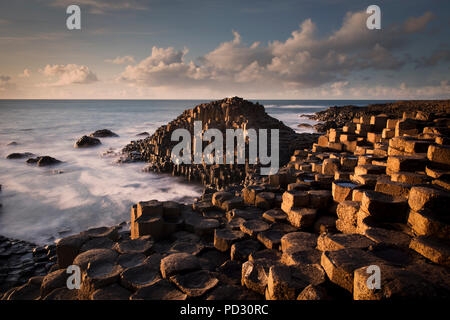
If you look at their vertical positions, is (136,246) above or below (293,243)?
below

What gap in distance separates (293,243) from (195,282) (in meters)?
1.53

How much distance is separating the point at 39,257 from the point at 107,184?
242 inches

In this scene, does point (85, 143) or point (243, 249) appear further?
point (85, 143)

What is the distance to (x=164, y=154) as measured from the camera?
14.4 metres

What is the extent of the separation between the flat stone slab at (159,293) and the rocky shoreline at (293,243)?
0.01 metres

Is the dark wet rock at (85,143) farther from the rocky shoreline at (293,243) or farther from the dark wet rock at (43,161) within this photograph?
the rocky shoreline at (293,243)

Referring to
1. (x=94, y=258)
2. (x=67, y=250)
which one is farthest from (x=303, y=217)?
(x=67, y=250)

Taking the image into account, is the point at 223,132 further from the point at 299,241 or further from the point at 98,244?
the point at 299,241

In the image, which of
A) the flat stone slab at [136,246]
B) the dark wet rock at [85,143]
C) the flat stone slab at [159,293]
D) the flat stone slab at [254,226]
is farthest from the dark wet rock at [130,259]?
the dark wet rock at [85,143]

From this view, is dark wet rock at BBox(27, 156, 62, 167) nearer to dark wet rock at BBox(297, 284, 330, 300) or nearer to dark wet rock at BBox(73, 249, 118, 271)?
dark wet rock at BBox(73, 249, 118, 271)

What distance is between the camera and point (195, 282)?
3002 mm

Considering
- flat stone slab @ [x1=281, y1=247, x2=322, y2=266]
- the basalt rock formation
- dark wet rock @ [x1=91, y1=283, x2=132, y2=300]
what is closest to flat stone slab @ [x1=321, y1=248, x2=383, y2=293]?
flat stone slab @ [x1=281, y1=247, x2=322, y2=266]

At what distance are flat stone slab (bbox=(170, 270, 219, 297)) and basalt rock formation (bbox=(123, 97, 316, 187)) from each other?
638 cm

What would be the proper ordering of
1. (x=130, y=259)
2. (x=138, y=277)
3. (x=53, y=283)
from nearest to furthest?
(x=138, y=277) → (x=53, y=283) → (x=130, y=259)
